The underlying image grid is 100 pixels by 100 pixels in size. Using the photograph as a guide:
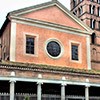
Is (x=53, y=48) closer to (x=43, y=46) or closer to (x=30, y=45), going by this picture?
(x=43, y=46)

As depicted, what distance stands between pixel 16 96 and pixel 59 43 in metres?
8.41

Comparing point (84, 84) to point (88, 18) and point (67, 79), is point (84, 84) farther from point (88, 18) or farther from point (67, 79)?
point (88, 18)

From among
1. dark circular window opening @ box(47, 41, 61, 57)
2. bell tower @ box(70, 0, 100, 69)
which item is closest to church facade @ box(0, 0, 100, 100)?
dark circular window opening @ box(47, 41, 61, 57)

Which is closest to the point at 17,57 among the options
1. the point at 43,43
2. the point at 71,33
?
the point at 43,43

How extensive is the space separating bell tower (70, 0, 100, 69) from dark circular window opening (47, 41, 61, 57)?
11178 mm

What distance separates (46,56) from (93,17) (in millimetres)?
16931

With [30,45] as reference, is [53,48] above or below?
below

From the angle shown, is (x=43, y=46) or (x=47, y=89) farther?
(x=43, y=46)

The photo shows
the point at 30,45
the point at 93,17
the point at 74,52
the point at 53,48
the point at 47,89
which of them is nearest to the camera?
the point at 47,89

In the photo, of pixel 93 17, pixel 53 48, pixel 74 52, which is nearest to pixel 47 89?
pixel 53 48

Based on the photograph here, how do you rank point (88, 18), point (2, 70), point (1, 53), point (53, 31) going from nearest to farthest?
point (2, 70), point (53, 31), point (1, 53), point (88, 18)

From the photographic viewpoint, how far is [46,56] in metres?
27.4

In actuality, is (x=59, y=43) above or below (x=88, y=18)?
below

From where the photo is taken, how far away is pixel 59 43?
28.6 metres
